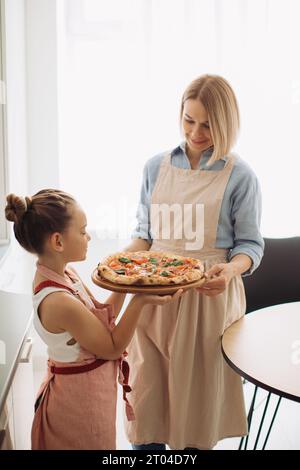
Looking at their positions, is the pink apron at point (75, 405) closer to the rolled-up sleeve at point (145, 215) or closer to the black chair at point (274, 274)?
the rolled-up sleeve at point (145, 215)

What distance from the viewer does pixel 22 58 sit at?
261 centimetres

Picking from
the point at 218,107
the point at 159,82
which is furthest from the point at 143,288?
the point at 159,82

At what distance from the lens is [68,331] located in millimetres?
1262

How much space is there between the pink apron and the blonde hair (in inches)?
25.7

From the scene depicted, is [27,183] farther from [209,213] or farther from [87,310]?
[87,310]

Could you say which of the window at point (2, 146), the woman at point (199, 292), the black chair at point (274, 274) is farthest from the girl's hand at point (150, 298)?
the black chair at point (274, 274)

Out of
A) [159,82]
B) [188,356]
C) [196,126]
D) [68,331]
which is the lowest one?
[188,356]

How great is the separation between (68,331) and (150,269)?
0.35 meters

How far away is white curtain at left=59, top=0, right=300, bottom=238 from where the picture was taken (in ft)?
8.84

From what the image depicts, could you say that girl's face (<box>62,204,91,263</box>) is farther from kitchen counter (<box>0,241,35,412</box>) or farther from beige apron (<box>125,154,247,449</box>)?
beige apron (<box>125,154,247,449</box>)

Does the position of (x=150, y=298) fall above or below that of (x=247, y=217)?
below

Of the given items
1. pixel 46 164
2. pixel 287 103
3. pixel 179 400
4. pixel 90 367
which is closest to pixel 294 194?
pixel 287 103

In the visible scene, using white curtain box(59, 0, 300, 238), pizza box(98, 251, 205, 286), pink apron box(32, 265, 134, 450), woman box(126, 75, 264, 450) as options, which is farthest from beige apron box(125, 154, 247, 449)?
white curtain box(59, 0, 300, 238)

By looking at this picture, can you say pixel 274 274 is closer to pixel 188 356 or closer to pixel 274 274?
pixel 274 274
